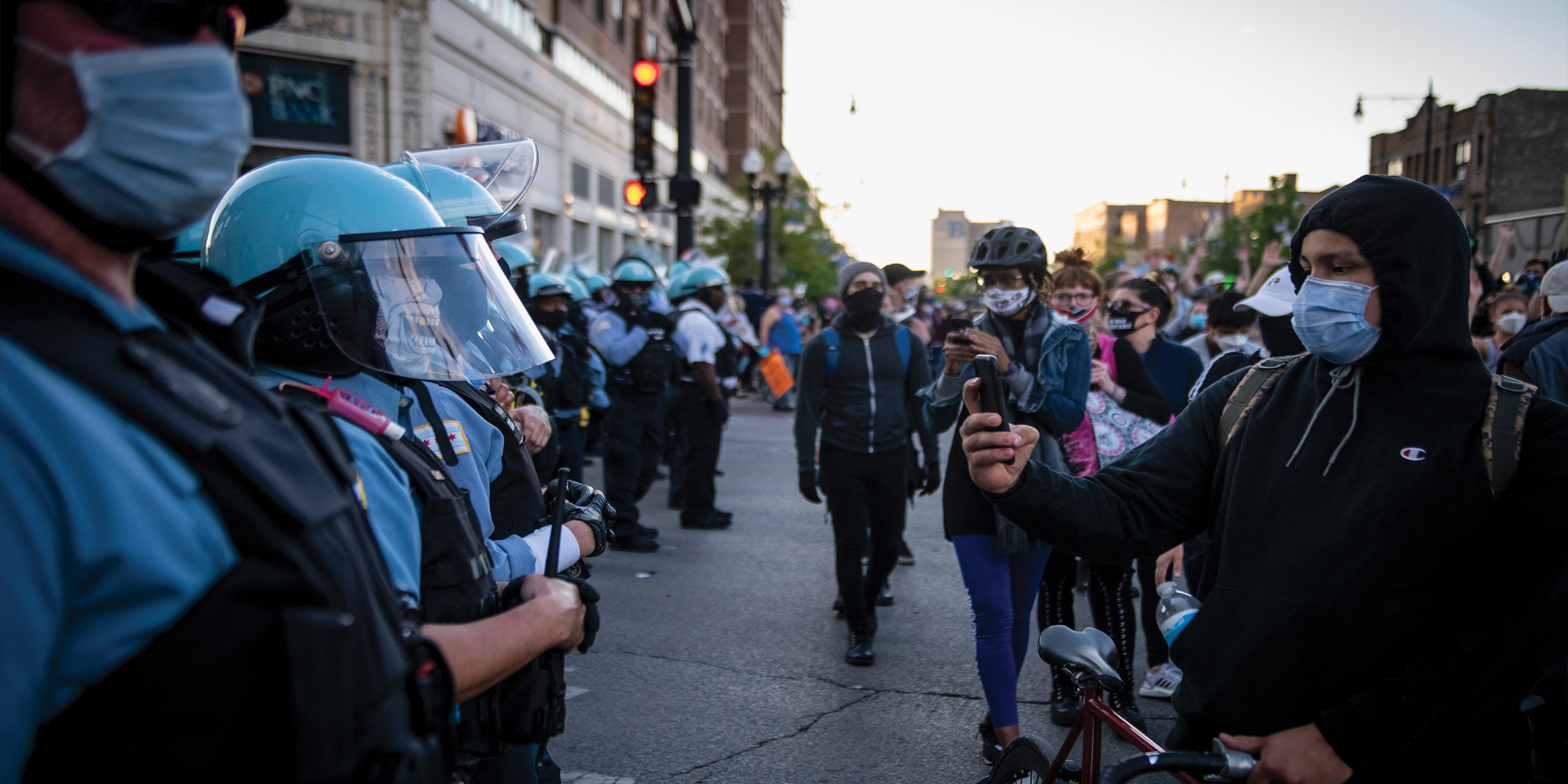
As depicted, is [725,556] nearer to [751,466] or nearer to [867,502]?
[867,502]

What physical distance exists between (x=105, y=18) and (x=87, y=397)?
1.23ft

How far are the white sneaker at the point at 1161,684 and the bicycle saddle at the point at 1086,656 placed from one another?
2.42m

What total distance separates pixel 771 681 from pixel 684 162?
1002cm

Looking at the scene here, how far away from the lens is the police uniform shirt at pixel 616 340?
7848mm

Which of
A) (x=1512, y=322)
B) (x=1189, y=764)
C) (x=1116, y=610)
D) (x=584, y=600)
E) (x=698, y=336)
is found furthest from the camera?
(x=698, y=336)

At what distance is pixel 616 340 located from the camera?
26.0ft

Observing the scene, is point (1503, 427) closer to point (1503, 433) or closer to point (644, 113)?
point (1503, 433)

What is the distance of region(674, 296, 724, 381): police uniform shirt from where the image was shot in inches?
320

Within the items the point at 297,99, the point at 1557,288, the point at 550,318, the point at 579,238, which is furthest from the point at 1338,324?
the point at 579,238

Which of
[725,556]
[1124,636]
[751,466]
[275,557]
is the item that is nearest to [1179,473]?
[275,557]

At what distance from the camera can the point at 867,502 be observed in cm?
535

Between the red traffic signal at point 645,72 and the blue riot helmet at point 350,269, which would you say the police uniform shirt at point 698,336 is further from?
the blue riot helmet at point 350,269

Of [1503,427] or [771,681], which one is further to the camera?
[771,681]


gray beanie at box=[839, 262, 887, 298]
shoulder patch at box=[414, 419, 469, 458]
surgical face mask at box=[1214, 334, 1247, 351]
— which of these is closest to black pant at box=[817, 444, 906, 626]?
gray beanie at box=[839, 262, 887, 298]
